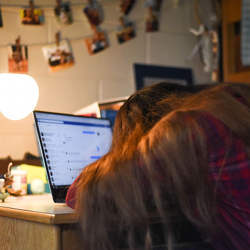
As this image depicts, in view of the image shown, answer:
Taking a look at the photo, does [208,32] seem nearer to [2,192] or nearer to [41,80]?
[41,80]

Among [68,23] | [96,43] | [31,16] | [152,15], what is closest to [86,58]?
[96,43]

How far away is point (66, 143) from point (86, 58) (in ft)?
2.99

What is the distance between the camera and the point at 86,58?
2.04m

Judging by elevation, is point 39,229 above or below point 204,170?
Answer: below

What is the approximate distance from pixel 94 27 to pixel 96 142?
2.93 feet

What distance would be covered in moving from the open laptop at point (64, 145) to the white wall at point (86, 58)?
60 centimetres

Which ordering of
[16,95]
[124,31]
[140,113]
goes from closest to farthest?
[140,113]
[16,95]
[124,31]

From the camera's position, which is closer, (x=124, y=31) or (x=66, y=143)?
(x=66, y=143)

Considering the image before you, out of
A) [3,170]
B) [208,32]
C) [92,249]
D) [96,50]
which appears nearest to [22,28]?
[96,50]

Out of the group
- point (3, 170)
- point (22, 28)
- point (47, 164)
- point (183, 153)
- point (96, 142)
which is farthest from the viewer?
point (22, 28)

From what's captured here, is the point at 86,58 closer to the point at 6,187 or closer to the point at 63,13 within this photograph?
the point at 63,13

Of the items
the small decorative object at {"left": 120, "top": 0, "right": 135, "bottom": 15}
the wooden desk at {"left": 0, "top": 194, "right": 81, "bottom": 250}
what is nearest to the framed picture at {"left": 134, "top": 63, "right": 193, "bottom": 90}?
the small decorative object at {"left": 120, "top": 0, "right": 135, "bottom": 15}

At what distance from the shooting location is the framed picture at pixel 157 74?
2.18 metres

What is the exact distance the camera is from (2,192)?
1.21 m
